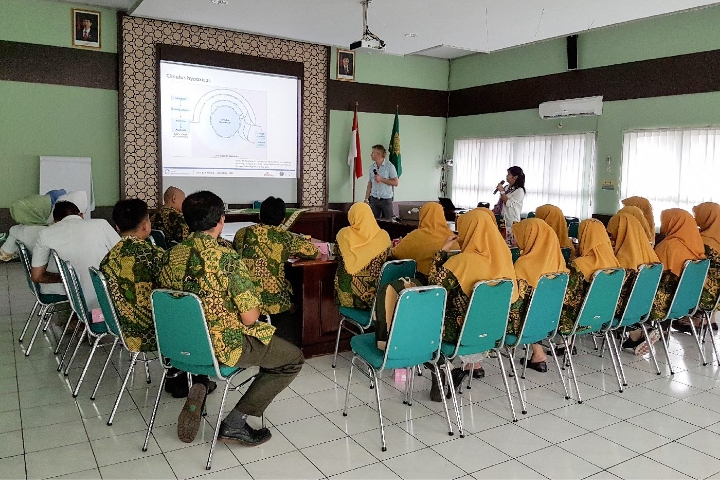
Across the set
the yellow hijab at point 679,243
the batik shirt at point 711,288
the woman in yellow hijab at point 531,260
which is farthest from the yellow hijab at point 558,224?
the woman in yellow hijab at point 531,260

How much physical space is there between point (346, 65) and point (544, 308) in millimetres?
6590

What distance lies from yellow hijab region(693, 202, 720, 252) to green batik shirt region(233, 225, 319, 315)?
3.32m

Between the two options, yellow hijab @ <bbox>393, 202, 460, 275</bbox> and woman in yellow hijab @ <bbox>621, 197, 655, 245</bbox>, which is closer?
yellow hijab @ <bbox>393, 202, 460, 275</bbox>

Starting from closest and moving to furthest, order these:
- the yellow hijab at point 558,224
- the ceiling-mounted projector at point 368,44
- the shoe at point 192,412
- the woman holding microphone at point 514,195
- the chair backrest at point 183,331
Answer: the chair backrest at point 183,331
the shoe at point 192,412
the yellow hijab at point 558,224
the ceiling-mounted projector at point 368,44
the woman holding microphone at point 514,195

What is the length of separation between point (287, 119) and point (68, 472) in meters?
6.60

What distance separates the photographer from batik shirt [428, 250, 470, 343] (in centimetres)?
311

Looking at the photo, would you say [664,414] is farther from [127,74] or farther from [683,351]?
[127,74]

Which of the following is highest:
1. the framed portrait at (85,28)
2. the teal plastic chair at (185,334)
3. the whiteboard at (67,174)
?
the framed portrait at (85,28)

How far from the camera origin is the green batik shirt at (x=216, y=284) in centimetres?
253

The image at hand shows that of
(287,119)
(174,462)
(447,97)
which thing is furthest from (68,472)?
(447,97)

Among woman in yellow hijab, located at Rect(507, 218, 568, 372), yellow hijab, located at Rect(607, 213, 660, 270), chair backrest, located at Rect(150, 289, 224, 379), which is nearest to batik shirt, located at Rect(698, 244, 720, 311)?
yellow hijab, located at Rect(607, 213, 660, 270)

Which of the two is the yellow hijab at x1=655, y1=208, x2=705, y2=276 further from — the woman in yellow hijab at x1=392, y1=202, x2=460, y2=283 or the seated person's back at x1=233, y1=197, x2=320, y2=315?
the seated person's back at x1=233, y1=197, x2=320, y2=315

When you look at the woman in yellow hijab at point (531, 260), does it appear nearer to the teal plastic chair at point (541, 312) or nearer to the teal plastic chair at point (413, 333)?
the teal plastic chair at point (541, 312)

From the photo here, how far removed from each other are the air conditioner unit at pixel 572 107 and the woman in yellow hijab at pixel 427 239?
15.2ft
